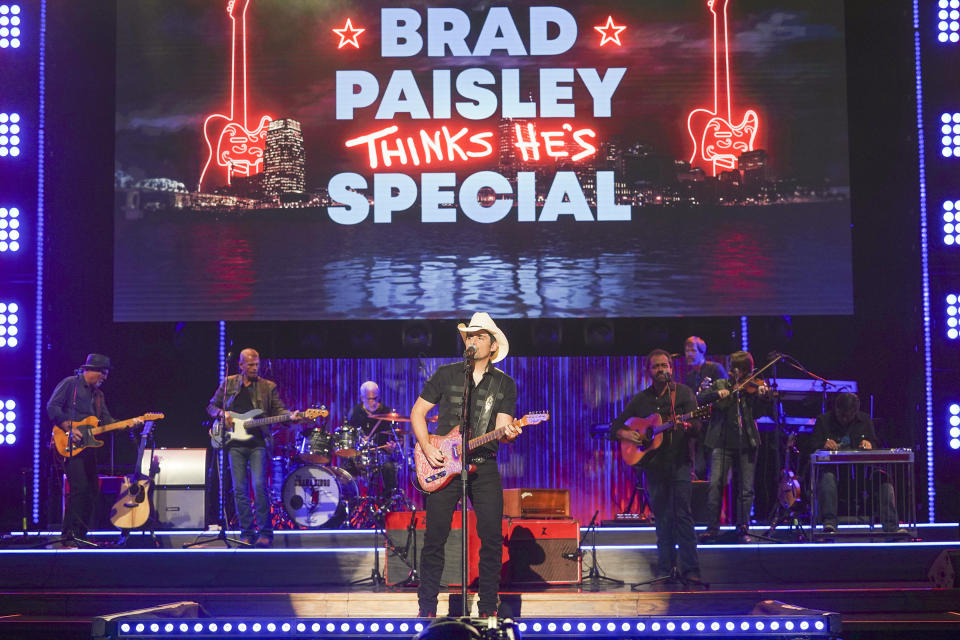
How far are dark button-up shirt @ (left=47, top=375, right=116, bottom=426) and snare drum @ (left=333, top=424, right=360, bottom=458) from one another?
2.45 m

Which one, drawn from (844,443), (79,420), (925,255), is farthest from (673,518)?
(79,420)

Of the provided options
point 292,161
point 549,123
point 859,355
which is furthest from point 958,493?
point 292,161

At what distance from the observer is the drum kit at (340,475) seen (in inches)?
445

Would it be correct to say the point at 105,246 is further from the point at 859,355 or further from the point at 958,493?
the point at 958,493

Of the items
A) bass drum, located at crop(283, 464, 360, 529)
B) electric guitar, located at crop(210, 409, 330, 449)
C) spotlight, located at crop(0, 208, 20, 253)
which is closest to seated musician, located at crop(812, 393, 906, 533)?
bass drum, located at crop(283, 464, 360, 529)

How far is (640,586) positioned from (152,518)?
4.96 metres

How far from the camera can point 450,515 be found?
22.6ft

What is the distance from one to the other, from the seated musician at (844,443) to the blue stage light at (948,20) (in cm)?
422

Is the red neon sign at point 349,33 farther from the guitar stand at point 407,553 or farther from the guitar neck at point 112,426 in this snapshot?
the guitar stand at point 407,553

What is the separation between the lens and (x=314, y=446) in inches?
454

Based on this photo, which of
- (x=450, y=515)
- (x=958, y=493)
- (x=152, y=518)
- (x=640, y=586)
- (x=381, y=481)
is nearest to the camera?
(x=450, y=515)

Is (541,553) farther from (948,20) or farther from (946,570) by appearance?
(948,20)

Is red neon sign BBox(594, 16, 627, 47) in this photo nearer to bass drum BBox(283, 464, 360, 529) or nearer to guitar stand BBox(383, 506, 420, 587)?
bass drum BBox(283, 464, 360, 529)

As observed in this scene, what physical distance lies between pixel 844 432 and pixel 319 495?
18.5 feet
